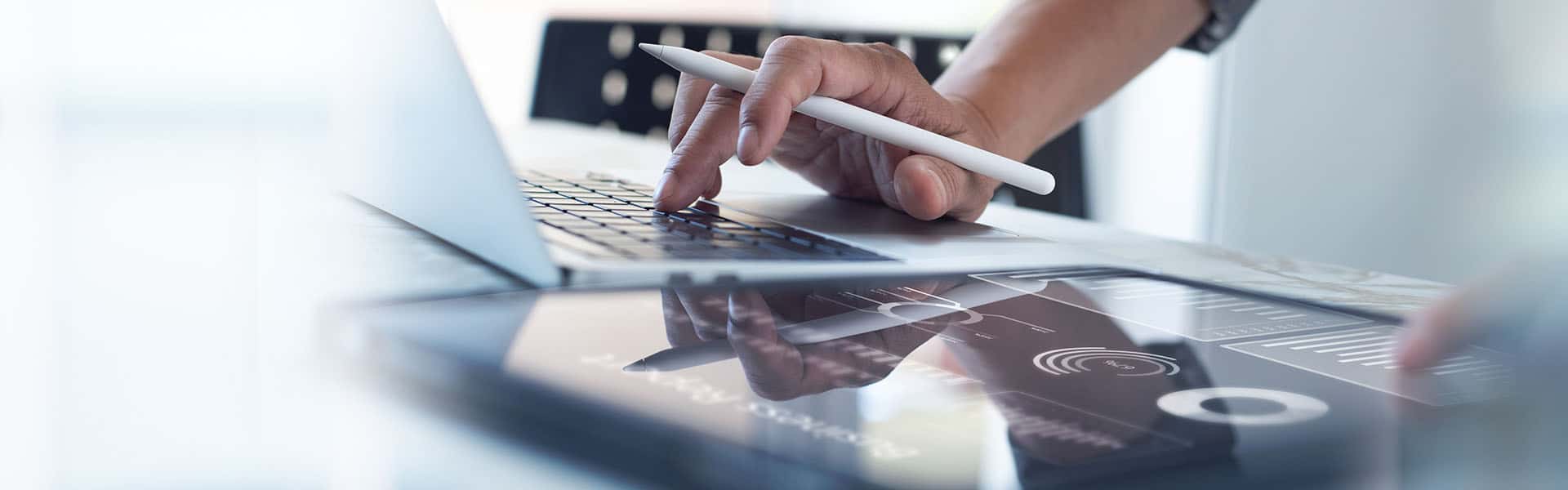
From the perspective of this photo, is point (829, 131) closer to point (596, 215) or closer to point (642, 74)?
point (596, 215)

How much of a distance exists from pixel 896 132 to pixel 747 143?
0.24 ft

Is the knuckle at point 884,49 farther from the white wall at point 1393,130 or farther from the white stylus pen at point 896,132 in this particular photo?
the white wall at point 1393,130

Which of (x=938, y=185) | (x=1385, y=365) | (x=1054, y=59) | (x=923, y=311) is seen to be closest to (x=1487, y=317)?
(x=1385, y=365)

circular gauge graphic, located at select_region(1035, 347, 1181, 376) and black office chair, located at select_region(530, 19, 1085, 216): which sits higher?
black office chair, located at select_region(530, 19, 1085, 216)

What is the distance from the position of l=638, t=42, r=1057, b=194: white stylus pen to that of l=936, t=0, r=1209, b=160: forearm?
0.20 metres

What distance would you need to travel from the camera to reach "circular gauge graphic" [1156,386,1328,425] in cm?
28

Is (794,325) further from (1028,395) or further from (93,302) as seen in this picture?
(93,302)

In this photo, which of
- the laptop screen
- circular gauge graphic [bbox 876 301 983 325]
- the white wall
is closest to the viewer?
the laptop screen

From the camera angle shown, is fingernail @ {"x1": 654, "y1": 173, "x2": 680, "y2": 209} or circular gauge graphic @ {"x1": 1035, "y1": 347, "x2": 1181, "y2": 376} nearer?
circular gauge graphic @ {"x1": 1035, "y1": 347, "x2": 1181, "y2": 376}

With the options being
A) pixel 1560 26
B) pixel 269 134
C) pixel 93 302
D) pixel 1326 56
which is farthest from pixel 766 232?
pixel 1326 56

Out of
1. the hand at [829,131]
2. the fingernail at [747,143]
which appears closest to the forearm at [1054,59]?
the hand at [829,131]

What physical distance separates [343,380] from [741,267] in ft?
0.64

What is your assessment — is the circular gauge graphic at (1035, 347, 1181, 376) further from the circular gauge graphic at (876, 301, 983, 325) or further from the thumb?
the thumb

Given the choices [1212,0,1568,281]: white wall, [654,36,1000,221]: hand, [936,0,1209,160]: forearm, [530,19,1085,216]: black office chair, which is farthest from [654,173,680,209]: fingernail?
[1212,0,1568,281]: white wall
